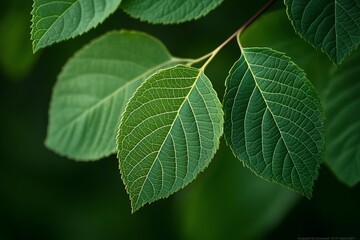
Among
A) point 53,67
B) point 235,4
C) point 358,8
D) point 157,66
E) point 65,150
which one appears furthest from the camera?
point 53,67

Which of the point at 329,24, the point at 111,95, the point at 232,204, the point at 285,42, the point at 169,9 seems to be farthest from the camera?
the point at 232,204

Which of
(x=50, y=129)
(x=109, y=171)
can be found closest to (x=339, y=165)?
(x=50, y=129)

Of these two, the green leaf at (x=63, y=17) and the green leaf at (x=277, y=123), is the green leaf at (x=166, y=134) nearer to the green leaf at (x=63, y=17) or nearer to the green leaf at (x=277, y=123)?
the green leaf at (x=277, y=123)

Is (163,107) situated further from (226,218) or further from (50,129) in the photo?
(226,218)

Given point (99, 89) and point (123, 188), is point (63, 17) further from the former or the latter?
point (123, 188)

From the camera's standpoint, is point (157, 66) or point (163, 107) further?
point (157, 66)

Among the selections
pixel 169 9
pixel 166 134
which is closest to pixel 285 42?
pixel 169 9

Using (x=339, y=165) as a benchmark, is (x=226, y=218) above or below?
below
